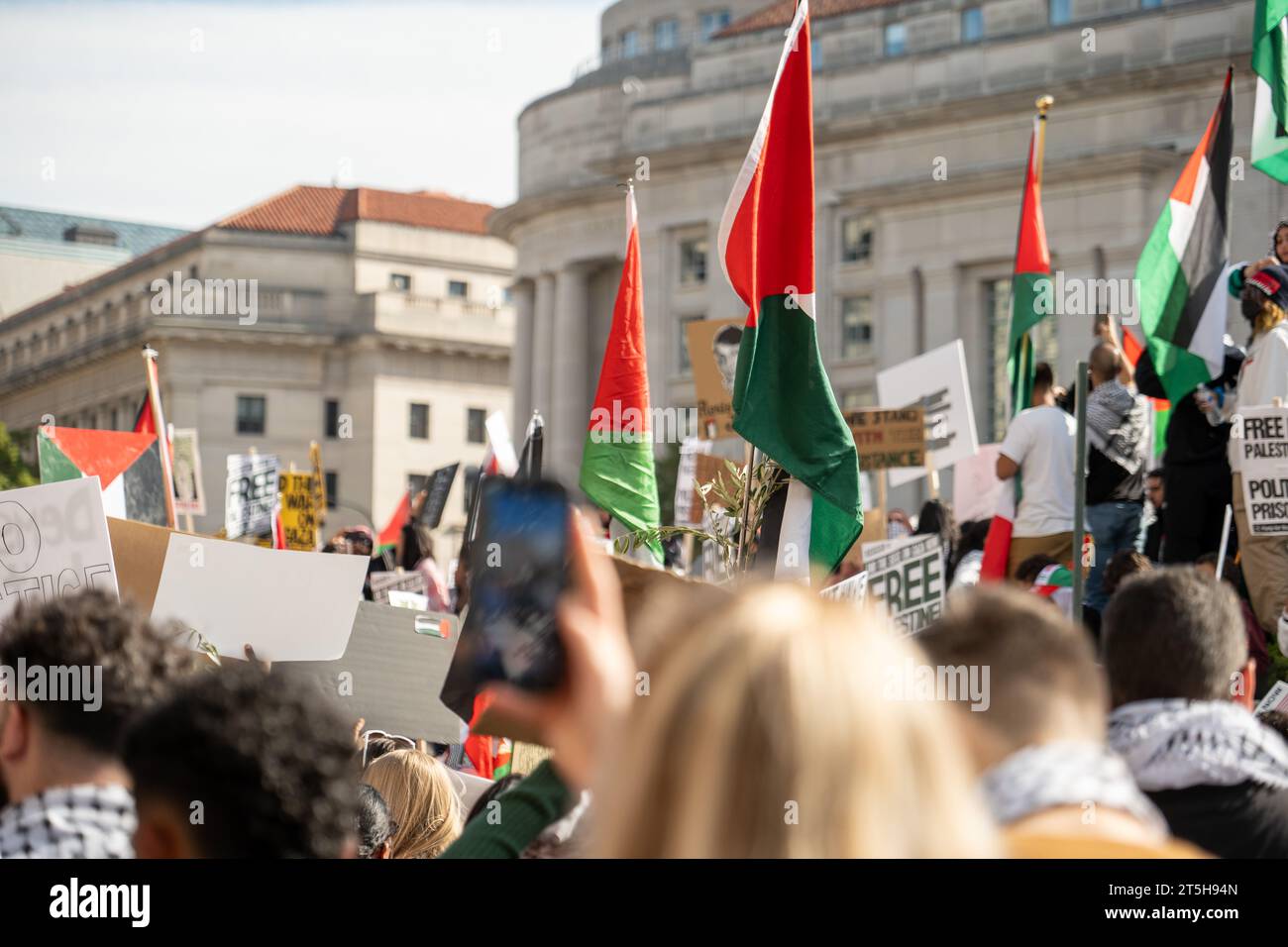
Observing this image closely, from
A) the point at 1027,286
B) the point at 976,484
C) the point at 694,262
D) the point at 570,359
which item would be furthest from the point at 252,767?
the point at 570,359

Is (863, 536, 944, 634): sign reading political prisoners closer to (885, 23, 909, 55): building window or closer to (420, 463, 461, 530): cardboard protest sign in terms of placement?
(420, 463, 461, 530): cardboard protest sign

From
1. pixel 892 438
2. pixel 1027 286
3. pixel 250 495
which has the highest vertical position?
pixel 1027 286

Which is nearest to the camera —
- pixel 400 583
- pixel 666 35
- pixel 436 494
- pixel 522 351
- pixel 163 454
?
pixel 163 454

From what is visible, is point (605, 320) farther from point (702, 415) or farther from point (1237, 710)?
point (1237, 710)

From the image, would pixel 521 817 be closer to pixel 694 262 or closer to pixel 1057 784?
pixel 1057 784

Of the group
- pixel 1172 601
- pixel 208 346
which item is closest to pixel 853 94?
pixel 208 346

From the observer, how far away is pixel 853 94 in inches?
2275

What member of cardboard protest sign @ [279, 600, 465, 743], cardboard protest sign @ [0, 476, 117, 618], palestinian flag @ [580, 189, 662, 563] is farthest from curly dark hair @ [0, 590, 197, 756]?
palestinian flag @ [580, 189, 662, 563]

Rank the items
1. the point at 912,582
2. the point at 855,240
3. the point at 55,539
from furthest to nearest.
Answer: the point at 855,240 → the point at 912,582 → the point at 55,539

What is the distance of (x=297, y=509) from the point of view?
19.1m

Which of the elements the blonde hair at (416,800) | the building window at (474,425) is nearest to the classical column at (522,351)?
the building window at (474,425)

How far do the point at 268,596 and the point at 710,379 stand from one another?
7.84 m

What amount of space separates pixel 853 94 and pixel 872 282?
573cm

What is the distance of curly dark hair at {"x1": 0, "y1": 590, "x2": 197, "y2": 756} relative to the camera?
125 inches
